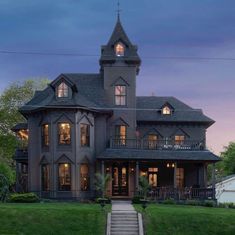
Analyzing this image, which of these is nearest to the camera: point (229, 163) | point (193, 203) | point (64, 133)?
point (193, 203)

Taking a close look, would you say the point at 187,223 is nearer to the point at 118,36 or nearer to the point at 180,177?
the point at 180,177

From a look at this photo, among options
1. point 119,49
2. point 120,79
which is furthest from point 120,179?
point 119,49

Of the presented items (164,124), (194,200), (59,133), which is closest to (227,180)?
(164,124)

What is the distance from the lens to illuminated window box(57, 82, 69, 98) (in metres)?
48.6

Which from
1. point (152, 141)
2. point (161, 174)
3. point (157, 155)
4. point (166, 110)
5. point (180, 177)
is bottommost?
point (180, 177)

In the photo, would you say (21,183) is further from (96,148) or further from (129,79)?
(129,79)

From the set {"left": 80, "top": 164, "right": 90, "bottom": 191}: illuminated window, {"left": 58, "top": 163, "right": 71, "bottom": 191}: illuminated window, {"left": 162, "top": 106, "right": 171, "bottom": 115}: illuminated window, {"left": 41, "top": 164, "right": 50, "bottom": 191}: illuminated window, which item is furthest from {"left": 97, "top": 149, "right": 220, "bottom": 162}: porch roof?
{"left": 162, "top": 106, "right": 171, "bottom": 115}: illuminated window

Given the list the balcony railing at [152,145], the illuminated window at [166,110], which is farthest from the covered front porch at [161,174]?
the illuminated window at [166,110]

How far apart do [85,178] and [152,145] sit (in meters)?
6.38

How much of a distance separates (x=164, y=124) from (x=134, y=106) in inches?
143

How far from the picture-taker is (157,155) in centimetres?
4938

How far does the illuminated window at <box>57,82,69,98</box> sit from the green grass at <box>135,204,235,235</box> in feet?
47.6

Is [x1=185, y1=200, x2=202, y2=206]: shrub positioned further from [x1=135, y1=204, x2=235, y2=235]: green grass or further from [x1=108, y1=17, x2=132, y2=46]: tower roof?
[x1=108, y1=17, x2=132, y2=46]: tower roof

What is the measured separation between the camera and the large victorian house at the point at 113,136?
159 feet
